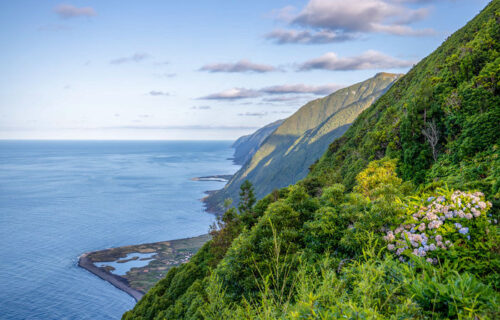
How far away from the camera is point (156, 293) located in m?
35.8

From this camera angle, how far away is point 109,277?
270 feet

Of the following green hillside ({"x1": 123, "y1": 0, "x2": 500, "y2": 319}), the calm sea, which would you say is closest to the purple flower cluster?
green hillside ({"x1": 123, "y1": 0, "x2": 500, "y2": 319})

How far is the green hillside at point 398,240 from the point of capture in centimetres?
529

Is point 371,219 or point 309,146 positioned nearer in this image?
point 371,219

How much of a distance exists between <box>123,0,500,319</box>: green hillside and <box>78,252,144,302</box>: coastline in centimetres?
4481

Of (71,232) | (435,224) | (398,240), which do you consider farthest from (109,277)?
(435,224)

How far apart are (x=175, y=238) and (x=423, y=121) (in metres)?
103

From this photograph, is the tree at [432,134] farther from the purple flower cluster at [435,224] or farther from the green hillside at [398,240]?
the purple flower cluster at [435,224]

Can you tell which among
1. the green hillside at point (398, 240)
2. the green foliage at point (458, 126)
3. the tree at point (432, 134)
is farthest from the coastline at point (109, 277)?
the tree at point (432, 134)

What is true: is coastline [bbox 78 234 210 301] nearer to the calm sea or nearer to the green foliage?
the calm sea

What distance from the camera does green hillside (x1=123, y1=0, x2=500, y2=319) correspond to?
17.4 feet

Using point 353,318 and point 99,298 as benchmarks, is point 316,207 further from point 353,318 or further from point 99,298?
point 99,298

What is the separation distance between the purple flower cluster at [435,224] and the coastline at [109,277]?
76.3m

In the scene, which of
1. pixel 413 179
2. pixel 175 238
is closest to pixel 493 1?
pixel 413 179
